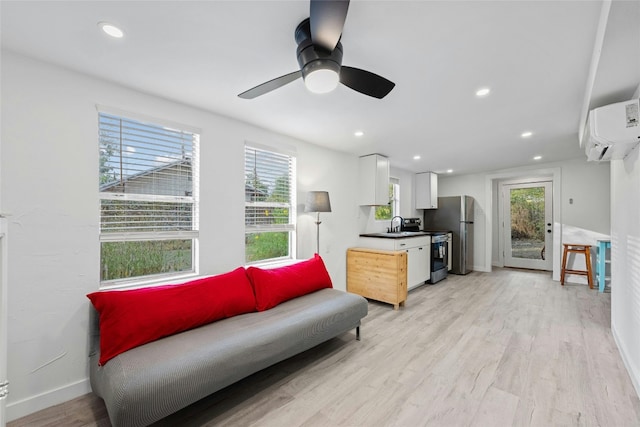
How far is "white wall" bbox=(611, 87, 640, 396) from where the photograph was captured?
1968mm

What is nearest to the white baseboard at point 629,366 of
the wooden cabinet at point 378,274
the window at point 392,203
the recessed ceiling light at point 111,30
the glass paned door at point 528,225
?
the wooden cabinet at point 378,274

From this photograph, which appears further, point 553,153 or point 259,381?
point 553,153

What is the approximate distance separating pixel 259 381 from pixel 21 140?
2.37 meters

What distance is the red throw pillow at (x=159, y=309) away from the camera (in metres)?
1.70

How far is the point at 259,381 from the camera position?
2068mm

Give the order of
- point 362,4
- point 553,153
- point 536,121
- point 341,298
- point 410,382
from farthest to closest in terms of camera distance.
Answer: point 553,153 → point 536,121 → point 341,298 → point 410,382 → point 362,4


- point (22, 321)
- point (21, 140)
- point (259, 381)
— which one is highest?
point (21, 140)

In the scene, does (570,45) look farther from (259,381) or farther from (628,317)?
(259,381)

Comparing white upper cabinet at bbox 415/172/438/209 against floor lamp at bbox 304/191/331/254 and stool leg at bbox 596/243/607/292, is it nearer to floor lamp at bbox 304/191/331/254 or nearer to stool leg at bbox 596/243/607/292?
stool leg at bbox 596/243/607/292

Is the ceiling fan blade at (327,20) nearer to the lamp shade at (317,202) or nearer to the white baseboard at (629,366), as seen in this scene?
the lamp shade at (317,202)

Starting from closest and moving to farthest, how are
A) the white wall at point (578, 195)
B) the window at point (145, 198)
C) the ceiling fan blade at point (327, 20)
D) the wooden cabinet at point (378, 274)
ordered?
the ceiling fan blade at point (327, 20) → the window at point (145, 198) → the wooden cabinet at point (378, 274) → the white wall at point (578, 195)

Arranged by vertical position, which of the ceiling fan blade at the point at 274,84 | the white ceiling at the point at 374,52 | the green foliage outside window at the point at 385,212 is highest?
the white ceiling at the point at 374,52

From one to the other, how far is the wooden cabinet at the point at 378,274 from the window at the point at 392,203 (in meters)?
1.35

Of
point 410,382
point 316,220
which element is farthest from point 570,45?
point 316,220
